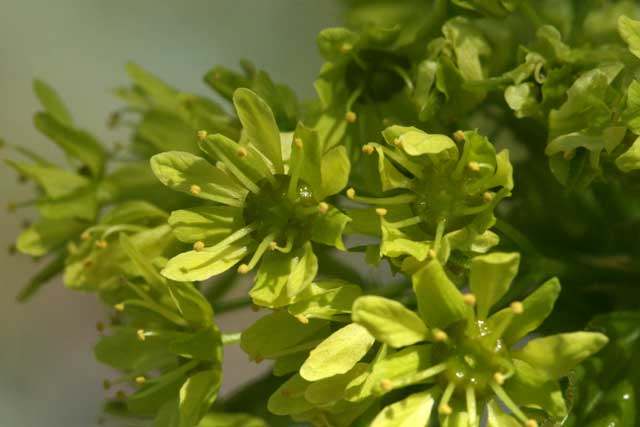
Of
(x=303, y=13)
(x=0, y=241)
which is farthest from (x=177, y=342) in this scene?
(x=0, y=241)

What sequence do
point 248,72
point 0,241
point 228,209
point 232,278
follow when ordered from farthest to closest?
point 0,241 → point 232,278 → point 248,72 → point 228,209

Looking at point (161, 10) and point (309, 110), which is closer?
point (309, 110)

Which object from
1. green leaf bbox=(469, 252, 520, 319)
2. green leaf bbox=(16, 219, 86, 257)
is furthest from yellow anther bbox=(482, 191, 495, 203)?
green leaf bbox=(16, 219, 86, 257)

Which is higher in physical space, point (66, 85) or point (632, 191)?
point (632, 191)

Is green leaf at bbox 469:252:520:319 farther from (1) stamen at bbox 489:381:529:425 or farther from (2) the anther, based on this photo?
(2) the anther

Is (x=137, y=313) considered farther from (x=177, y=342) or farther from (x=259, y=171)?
(x=259, y=171)

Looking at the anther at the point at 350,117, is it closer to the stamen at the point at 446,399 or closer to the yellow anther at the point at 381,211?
the yellow anther at the point at 381,211

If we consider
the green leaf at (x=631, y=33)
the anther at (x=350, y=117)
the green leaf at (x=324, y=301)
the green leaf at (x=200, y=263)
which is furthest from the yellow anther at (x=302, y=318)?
the green leaf at (x=631, y=33)
